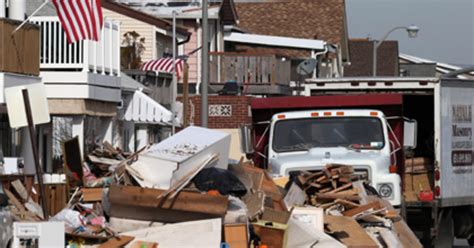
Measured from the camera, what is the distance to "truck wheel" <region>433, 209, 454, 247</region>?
2278cm

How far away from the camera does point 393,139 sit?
21.7 meters

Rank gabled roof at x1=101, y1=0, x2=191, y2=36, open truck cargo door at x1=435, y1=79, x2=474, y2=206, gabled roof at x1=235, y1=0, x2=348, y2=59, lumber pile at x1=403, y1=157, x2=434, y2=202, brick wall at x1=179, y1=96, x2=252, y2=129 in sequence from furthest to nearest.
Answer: gabled roof at x1=235, y1=0, x2=348, y2=59 < gabled roof at x1=101, y1=0, x2=191, y2=36 < brick wall at x1=179, y1=96, x2=252, y2=129 < lumber pile at x1=403, y1=157, x2=434, y2=202 < open truck cargo door at x1=435, y1=79, x2=474, y2=206

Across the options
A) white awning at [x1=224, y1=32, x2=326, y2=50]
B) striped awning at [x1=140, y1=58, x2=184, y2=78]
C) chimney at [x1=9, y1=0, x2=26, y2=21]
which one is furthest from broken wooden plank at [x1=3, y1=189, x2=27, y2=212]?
white awning at [x1=224, y1=32, x2=326, y2=50]

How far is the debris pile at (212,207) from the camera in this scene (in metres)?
14.3

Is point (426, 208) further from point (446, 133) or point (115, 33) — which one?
point (115, 33)

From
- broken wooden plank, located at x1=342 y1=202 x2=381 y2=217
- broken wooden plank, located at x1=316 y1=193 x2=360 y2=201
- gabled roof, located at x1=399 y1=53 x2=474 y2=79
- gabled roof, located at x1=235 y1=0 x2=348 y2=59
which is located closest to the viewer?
broken wooden plank, located at x1=342 y1=202 x2=381 y2=217

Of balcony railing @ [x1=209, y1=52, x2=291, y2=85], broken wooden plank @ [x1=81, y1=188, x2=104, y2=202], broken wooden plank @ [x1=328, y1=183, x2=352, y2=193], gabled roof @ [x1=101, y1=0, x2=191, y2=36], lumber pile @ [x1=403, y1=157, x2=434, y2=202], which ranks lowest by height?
lumber pile @ [x1=403, y1=157, x2=434, y2=202]

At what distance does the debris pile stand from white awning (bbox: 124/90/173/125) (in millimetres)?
17082

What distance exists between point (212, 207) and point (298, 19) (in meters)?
54.7

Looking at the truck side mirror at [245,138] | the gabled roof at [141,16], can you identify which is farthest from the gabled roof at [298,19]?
the truck side mirror at [245,138]

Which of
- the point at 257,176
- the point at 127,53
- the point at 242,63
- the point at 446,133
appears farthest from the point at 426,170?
the point at 242,63

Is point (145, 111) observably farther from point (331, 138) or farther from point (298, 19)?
point (298, 19)

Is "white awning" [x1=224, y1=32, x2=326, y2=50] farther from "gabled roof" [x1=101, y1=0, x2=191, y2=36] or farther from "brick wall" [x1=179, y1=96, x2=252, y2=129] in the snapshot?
"brick wall" [x1=179, y1=96, x2=252, y2=129]

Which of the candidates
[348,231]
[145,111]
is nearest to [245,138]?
[348,231]
